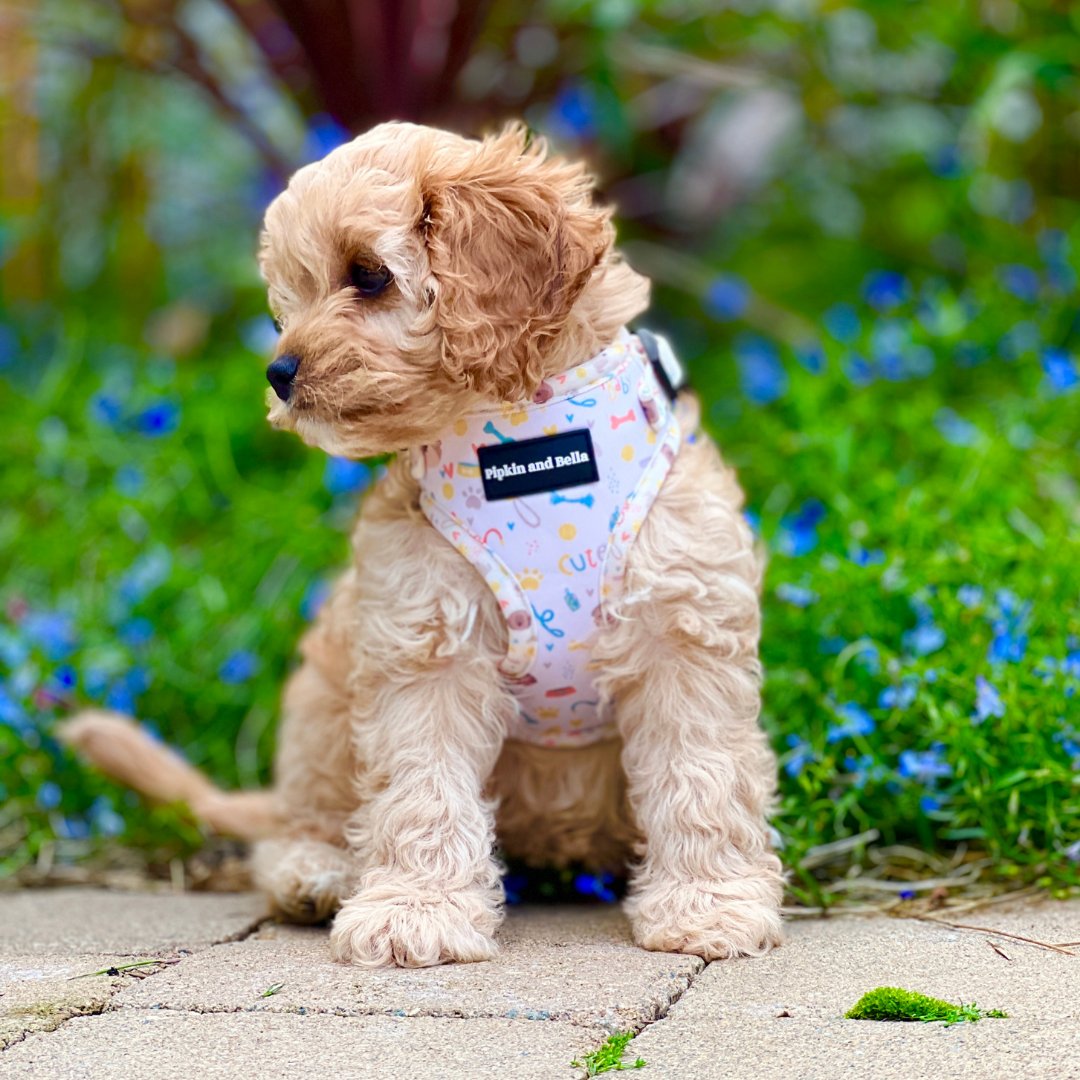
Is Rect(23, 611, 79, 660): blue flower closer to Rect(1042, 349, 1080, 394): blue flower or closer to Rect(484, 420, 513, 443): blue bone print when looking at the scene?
Rect(484, 420, 513, 443): blue bone print

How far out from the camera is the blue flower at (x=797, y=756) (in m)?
3.41

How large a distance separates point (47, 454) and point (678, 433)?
9.47 ft

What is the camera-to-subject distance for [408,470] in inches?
115

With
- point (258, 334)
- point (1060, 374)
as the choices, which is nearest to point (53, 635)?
point (258, 334)

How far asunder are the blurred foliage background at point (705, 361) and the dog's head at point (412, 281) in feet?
3.95

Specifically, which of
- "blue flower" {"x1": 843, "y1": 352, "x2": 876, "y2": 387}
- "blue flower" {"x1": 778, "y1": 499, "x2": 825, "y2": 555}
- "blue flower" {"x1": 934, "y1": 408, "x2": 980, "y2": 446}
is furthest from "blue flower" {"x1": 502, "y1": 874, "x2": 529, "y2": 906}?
"blue flower" {"x1": 843, "y1": 352, "x2": 876, "y2": 387}

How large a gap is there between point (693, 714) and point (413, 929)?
66 cm

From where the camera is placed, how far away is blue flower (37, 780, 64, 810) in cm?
393

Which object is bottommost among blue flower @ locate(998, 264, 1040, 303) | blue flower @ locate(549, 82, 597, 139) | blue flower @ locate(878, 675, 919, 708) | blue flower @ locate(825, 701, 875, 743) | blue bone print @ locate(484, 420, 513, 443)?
blue flower @ locate(825, 701, 875, 743)

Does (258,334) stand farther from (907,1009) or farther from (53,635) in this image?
(907,1009)

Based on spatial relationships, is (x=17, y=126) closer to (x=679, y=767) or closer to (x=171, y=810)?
(x=171, y=810)

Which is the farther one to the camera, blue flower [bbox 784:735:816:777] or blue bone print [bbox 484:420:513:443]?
blue flower [bbox 784:735:816:777]

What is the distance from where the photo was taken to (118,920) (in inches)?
123

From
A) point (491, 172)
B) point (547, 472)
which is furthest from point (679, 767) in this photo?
point (491, 172)
